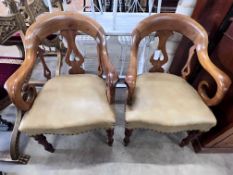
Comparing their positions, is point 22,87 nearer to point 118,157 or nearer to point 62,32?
point 62,32

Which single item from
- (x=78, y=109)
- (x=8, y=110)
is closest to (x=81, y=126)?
(x=78, y=109)

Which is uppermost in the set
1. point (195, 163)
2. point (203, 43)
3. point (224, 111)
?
point (203, 43)

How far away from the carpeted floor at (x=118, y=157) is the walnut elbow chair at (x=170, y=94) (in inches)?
6.7

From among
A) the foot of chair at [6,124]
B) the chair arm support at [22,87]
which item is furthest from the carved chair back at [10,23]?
the foot of chair at [6,124]

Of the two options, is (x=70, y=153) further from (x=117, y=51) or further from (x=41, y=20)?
(x=117, y=51)

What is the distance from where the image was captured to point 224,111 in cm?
123

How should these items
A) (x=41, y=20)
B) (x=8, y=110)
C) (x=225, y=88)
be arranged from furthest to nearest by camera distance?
(x=8, y=110) < (x=41, y=20) < (x=225, y=88)

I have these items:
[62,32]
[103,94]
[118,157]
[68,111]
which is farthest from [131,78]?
[118,157]

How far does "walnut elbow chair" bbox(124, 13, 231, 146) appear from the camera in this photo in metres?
1.01

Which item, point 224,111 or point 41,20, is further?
point 224,111

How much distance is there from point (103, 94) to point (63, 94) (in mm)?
234

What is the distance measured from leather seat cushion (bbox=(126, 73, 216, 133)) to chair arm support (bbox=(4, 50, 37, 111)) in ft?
1.83

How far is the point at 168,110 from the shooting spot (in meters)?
1.04

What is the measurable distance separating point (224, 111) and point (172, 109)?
0.44 meters
